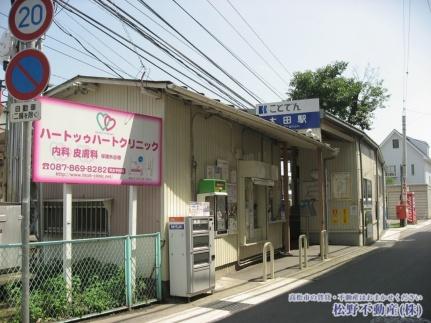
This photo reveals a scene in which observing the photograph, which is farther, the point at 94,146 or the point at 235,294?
the point at 235,294

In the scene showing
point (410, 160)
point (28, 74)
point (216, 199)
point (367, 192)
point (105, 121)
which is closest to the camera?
point (28, 74)

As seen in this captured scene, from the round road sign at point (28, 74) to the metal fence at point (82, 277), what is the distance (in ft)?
7.97

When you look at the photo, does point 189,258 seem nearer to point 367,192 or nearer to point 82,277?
point 82,277

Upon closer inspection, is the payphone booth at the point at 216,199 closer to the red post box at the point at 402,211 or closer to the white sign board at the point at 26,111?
the white sign board at the point at 26,111

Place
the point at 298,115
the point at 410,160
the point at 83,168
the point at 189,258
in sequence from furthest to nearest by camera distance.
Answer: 1. the point at 410,160
2. the point at 298,115
3. the point at 189,258
4. the point at 83,168

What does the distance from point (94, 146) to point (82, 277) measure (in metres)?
2.30

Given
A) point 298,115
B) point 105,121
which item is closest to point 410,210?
point 298,115

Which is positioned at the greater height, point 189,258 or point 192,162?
point 192,162

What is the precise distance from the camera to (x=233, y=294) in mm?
9570

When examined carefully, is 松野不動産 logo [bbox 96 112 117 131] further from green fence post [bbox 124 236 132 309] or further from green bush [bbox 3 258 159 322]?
green bush [bbox 3 258 159 322]

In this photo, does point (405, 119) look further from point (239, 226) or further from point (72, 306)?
point (72, 306)

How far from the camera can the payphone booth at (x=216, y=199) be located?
1063 cm

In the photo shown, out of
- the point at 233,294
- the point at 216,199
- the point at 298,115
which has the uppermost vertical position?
the point at 298,115

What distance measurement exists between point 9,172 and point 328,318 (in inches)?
252
